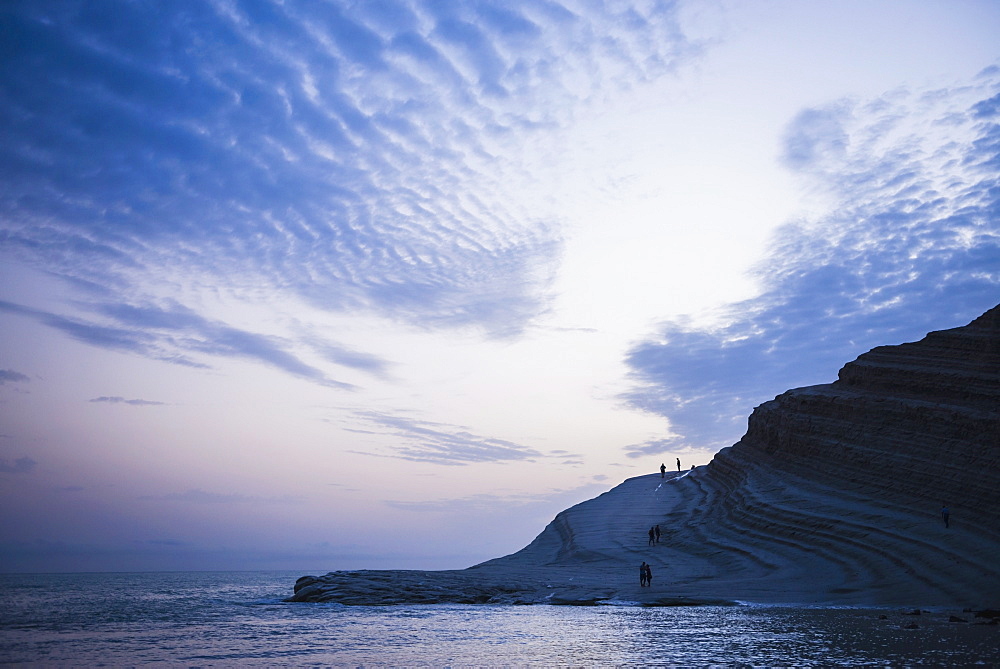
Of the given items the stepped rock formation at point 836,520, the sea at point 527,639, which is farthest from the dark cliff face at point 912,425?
the sea at point 527,639

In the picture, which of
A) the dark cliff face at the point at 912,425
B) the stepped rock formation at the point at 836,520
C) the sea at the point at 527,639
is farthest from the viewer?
the dark cliff face at the point at 912,425

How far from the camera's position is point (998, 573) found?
93.7 feet

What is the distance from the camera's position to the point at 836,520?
38406 mm

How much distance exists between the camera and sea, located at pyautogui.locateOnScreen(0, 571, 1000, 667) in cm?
1892

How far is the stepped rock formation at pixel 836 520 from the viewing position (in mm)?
32719

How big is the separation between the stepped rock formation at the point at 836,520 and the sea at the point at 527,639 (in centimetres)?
372

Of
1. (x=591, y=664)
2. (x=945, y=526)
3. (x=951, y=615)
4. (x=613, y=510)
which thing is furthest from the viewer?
(x=613, y=510)

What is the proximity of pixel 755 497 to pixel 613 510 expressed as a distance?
1658 centimetres

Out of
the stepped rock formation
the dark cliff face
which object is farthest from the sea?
the dark cliff face

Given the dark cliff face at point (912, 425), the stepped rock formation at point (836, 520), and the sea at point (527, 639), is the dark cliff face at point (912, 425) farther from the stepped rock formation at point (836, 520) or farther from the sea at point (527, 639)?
the sea at point (527, 639)

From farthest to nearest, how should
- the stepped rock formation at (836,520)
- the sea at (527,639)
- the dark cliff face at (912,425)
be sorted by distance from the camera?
the dark cliff face at (912,425) < the stepped rock formation at (836,520) < the sea at (527,639)

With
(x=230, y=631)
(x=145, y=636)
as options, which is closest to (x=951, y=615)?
(x=230, y=631)

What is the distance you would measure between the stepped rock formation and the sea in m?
3.72

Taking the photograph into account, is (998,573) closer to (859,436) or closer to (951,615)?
(951,615)
